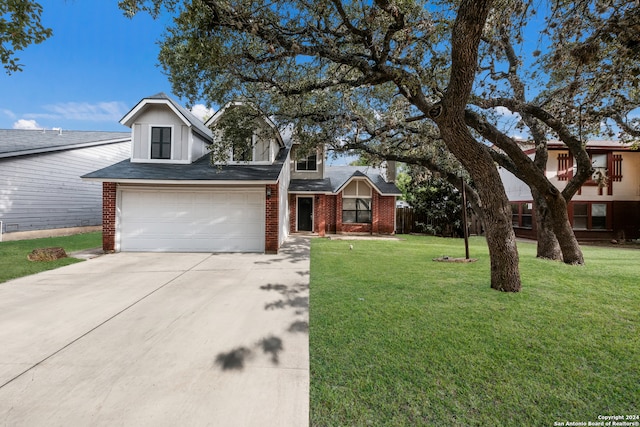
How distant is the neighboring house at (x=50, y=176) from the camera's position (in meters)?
11.6

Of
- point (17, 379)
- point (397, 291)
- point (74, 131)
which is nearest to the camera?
point (17, 379)

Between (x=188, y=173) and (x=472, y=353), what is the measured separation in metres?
9.62

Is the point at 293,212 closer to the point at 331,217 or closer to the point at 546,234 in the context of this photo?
the point at 331,217

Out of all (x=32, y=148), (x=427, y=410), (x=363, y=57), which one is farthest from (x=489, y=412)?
(x=32, y=148)

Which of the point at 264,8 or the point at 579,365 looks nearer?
the point at 579,365

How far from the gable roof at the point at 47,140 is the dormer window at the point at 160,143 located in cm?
620

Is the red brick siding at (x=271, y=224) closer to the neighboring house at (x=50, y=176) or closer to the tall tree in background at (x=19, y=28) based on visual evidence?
the tall tree in background at (x=19, y=28)

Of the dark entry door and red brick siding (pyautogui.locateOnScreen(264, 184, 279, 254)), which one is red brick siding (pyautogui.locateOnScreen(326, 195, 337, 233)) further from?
red brick siding (pyautogui.locateOnScreen(264, 184, 279, 254))

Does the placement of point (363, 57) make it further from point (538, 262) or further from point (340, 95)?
point (538, 262)

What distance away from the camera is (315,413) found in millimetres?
2240

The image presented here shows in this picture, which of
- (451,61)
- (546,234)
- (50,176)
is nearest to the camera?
(451,61)

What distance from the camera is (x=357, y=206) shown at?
661 inches

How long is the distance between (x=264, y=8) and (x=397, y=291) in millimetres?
6106

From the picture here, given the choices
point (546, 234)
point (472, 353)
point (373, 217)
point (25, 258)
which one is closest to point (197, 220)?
point (25, 258)
